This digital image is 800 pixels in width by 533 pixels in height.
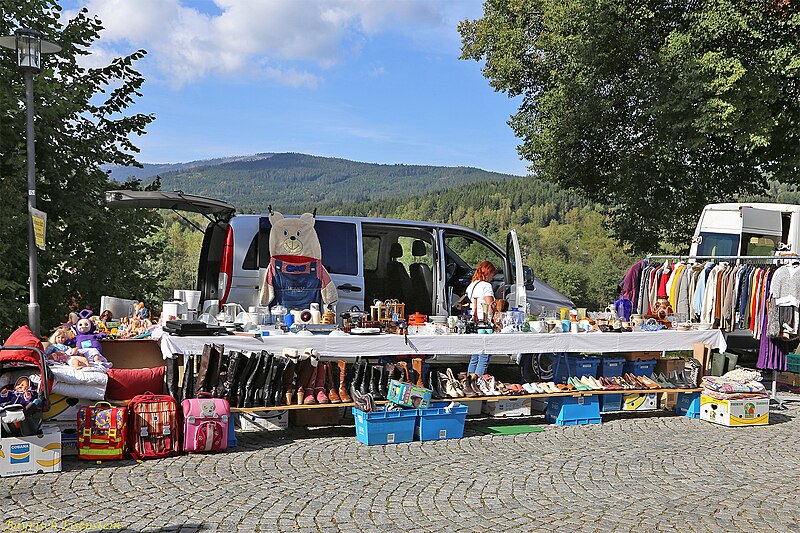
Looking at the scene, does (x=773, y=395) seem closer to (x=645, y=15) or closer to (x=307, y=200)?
(x=645, y=15)

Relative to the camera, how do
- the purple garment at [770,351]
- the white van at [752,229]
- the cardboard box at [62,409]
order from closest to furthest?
1. the cardboard box at [62,409]
2. the purple garment at [770,351]
3. the white van at [752,229]

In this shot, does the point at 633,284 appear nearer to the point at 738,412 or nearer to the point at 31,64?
the point at 738,412

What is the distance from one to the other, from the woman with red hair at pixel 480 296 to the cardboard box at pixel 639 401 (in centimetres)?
158

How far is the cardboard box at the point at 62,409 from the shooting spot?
6.59 m

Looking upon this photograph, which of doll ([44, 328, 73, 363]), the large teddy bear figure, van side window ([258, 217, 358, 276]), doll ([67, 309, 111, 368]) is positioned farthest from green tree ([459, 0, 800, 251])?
doll ([44, 328, 73, 363])

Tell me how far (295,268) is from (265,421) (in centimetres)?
192

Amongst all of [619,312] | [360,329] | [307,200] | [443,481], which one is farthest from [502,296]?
[307,200]

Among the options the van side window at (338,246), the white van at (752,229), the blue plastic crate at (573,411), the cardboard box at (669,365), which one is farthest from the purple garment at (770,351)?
the van side window at (338,246)

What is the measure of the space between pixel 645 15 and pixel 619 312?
923 centimetres

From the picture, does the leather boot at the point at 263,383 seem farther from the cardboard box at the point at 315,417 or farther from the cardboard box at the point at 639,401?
the cardboard box at the point at 639,401

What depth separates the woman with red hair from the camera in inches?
330

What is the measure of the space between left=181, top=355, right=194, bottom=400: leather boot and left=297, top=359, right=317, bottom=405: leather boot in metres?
0.95

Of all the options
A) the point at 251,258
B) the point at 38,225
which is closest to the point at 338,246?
the point at 251,258

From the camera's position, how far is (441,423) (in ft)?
24.8
